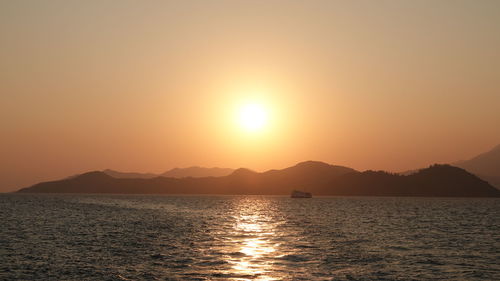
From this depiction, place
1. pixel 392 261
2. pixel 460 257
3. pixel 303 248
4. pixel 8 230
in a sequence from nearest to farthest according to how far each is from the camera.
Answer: pixel 392 261, pixel 460 257, pixel 303 248, pixel 8 230

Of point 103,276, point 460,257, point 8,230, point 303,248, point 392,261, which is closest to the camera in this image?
point 103,276

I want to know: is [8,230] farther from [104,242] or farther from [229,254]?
[229,254]

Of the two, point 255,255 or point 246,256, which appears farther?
point 255,255

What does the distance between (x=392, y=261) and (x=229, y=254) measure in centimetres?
1852

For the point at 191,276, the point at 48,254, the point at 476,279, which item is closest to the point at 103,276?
the point at 191,276

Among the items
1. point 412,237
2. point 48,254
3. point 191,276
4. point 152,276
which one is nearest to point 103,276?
point 152,276

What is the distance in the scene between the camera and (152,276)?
145 ft

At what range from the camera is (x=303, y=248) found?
65.5 meters

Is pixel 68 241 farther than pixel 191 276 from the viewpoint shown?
Yes

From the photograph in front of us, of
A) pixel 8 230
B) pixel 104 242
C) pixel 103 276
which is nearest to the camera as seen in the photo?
pixel 103 276

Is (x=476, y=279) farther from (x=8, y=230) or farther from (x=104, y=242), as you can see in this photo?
(x=8, y=230)

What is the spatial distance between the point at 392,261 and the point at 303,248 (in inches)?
557

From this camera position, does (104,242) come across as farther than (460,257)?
Yes

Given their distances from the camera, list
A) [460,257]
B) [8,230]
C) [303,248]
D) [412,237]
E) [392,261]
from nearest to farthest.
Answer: [392,261] → [460,257] → [303,248] → [412,237] → [8,230]
